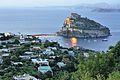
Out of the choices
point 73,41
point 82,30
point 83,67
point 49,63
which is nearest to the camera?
point 83,67

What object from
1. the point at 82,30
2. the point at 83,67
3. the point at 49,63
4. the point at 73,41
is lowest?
the point at 73,41

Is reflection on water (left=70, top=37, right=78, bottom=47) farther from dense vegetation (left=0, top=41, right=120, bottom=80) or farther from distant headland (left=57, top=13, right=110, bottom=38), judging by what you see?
dense vegetation (left=0, top=41, right=120, bottom=80)

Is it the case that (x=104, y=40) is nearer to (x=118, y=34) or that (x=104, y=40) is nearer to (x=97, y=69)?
(x=118, y=34)

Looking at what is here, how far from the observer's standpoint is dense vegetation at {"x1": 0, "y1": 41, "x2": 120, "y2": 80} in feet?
21.2

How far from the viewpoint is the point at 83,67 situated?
6602 mm

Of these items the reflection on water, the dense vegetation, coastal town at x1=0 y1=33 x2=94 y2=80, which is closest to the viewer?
the dense vegetation

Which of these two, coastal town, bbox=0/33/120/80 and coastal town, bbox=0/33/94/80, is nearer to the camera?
coastal town, bbox=0/33/120/80

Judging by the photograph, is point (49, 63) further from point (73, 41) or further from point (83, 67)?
point (73, 41)

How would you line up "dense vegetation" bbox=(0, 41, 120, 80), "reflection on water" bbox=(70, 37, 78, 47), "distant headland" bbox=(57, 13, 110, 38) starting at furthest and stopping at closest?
"distant headland" bbox=(57, 13, 110, 38)
"reflection on water" bbox=(70, 37, 78, 47)
"dense vegetation" bbox=(0, 41, 120, 80)

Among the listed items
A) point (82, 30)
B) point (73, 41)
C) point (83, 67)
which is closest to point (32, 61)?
point (83, 67)

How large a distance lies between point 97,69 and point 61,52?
27.6ft

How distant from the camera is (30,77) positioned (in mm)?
10180

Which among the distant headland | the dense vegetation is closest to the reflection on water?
the distant headland

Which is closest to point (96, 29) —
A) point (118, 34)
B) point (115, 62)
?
point (118, 34)
